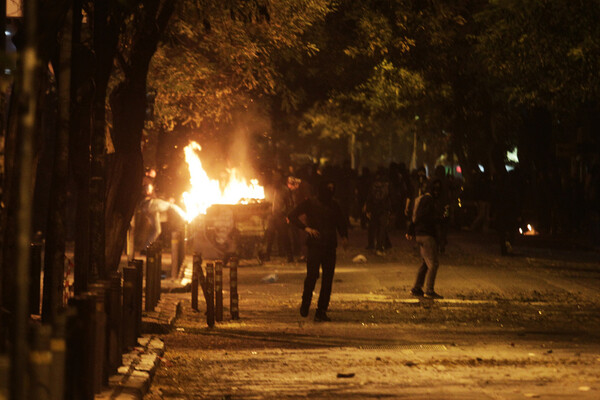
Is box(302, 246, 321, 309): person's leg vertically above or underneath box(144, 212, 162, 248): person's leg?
underneath

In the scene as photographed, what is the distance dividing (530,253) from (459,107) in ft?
17.2

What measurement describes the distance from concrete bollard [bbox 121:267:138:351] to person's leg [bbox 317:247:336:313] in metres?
3.74

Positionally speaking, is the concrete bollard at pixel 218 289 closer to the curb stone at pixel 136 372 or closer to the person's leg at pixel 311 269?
the person's leg at pixel 311 269

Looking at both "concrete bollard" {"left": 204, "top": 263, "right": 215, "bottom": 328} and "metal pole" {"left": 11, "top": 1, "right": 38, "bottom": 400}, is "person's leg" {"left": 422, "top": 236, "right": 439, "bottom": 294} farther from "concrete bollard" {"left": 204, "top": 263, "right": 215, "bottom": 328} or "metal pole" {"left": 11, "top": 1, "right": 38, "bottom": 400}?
"metal pole" {"left": 11, "top": 1, "right": 38, "bottom": 400}

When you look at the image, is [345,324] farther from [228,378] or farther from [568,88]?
[568,88]

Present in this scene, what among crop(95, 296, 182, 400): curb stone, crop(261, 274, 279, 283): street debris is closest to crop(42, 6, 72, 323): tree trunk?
crop(95, 296, 182, 400): curb stone

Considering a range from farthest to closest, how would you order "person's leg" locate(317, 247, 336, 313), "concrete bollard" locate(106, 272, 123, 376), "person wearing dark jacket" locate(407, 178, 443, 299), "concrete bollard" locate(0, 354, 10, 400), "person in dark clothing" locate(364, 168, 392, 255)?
"person in dark clothing" locate(364, 168, 392, 255) → "person wearing dark jacket" locate(407, 178, 443, 299) → "person's leg" locate(317, 247, 336, 313) → "concrete bollard" locate(106, 272, 123, 376) → "concrete bollard" locate(0, 354, 10, 400)

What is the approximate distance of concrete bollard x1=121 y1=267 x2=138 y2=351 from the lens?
11992mm

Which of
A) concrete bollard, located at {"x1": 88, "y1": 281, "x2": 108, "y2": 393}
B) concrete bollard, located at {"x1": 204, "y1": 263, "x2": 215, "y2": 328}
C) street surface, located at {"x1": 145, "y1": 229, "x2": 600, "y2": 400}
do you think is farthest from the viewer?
concrete bollard, located at {"x1": 204, "y1": 263, "x2": 215, "y2": 328}

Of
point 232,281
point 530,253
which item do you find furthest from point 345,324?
point 530,253

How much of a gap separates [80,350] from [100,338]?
3.44ft

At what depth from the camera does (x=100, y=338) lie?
9.40m

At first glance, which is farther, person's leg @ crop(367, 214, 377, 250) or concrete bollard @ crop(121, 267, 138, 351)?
person's leg @ crop(367, 214, 377, 250)

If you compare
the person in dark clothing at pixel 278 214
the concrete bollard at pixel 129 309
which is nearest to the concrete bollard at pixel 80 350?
the concrete bollard at pixel 129 309
